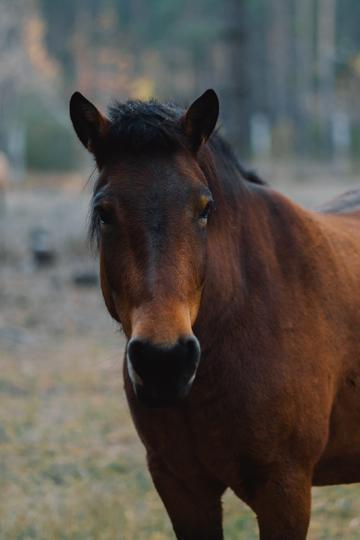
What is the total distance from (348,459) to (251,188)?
1.03 meters

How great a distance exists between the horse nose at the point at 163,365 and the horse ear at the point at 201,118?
0.70 metres

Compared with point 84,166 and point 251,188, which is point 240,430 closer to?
point 251,188

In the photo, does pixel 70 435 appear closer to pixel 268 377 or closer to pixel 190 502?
pixel 190 502

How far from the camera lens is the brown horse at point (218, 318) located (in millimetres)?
2289

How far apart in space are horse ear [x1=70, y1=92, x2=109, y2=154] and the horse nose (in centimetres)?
74

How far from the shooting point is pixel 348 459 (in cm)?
302

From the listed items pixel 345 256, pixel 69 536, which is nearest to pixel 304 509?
pixel 345 256

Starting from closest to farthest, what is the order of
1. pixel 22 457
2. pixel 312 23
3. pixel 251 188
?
pixel 251 188 → pixel 22 457 → pixel 312 23

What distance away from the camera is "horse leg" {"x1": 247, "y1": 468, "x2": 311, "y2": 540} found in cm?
264

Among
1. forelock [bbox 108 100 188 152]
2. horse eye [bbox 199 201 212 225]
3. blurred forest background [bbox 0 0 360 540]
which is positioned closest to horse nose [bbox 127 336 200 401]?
horse eye [bbox 199 201 212 225]

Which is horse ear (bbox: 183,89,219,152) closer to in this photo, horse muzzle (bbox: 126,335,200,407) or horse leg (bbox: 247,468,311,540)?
horse muzzle (bbox: 126,335,200,407)

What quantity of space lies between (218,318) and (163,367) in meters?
0.58

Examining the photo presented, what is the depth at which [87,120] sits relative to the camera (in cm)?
253

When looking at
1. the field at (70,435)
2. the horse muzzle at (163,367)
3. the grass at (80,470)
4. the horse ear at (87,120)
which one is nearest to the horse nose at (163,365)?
the horse muzzle at (163,367)
